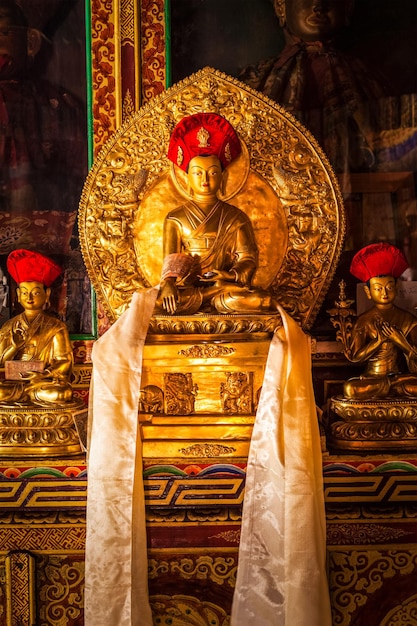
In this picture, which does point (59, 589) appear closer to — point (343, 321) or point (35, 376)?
point (35, 376)

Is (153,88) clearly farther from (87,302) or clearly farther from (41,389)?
(41,389)

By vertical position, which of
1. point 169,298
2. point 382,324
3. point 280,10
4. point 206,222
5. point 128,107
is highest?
point 280,10

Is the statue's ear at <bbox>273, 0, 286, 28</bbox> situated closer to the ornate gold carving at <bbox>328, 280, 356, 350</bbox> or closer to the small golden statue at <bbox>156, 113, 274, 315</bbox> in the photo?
the small golden statue at <bbox>156, 113, 274, 315</bbox>

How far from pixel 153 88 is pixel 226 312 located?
5.20ft

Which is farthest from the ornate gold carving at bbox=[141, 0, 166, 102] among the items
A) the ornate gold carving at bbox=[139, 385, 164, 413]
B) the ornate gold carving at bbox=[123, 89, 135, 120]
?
the ornate gold carving at bbox=[139, 385, 164, 413]

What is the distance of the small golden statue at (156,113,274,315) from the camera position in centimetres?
372

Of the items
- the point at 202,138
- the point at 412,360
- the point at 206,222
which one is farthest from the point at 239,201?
the point at 412,360

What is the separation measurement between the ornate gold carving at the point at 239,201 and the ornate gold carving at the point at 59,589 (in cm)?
134

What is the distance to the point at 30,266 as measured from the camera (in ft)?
12.1

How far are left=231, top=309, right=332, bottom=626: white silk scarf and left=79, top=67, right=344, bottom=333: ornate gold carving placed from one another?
2.94ft

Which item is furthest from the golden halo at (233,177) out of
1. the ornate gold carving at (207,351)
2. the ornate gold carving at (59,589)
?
the ornate gold carving at (59,589)

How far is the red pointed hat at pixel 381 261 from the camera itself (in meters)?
3.60

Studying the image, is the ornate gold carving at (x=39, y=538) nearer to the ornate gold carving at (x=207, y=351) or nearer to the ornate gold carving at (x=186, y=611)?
the ornate gold carving at (x=186, y=611)

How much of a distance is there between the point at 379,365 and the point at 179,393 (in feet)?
3.49
